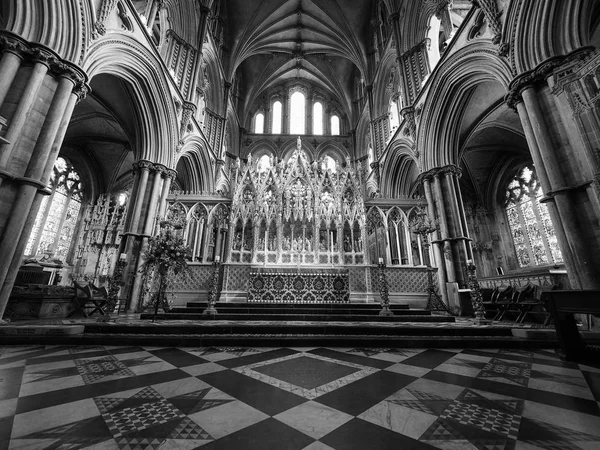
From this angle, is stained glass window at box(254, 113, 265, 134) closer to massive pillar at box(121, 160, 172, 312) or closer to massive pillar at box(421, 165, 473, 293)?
massive pillar at box(121, 160, 172, 312)

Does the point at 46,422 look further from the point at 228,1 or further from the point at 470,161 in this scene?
the point at 228,1

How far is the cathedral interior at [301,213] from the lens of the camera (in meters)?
1.57

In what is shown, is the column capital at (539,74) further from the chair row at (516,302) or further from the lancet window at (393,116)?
the lancet window at (393,116)

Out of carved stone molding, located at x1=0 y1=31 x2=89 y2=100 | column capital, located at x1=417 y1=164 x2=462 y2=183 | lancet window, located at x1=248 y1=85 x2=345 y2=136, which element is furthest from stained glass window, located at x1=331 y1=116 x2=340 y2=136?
carved stone molding, located at x1=0 y1=31 x2=89 y2=100

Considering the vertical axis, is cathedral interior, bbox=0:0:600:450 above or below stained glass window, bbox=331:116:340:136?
below

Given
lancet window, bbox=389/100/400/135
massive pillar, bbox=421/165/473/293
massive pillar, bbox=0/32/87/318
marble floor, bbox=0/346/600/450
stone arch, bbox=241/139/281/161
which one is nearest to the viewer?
marble floor, bbox=0/346/600/450

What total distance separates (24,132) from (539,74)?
11.0 meters

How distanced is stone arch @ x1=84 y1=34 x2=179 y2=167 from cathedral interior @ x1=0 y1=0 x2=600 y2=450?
7cm

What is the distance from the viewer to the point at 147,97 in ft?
30.1

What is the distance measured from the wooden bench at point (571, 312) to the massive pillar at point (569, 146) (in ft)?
7.70

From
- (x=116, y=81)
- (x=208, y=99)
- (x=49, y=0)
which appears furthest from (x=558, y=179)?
(x=208, y=99)

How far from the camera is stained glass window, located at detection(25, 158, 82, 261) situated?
1360 centimetres

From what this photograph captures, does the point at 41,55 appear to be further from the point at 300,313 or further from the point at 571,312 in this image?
the point at 571,312

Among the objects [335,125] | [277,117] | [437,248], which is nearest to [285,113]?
[277,117]
